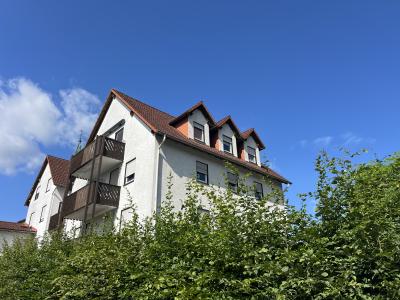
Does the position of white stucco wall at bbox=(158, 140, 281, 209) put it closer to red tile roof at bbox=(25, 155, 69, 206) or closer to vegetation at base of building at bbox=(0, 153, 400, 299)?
vegetation at base of building at bbox=(0, 153, 400, 299)

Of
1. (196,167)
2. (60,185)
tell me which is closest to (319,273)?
(196,167)

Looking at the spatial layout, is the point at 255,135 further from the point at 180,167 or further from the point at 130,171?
the point at 130,171

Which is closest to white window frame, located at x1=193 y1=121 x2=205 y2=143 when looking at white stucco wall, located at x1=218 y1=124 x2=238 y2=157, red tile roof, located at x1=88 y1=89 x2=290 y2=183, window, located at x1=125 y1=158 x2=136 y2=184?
red tile roof, located at x1=88 y1=89 x2=290 y2=183

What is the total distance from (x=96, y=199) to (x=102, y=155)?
2812 millimetres

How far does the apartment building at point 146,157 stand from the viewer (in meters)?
19.4

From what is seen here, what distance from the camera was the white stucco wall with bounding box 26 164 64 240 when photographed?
31109 millimetres

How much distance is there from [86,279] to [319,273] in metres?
6.24

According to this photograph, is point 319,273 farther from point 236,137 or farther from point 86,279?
point 236,137

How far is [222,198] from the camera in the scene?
8.42 metres

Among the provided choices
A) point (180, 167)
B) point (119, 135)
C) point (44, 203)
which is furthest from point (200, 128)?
point (44, 203)

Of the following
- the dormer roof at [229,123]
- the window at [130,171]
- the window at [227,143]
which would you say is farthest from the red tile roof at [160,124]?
the window at [130,171]

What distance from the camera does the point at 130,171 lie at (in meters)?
21.0

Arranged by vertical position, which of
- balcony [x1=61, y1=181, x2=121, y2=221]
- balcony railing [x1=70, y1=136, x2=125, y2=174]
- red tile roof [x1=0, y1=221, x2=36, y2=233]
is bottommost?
balcony [x1=61, y1=181, x2=121, y2=221]

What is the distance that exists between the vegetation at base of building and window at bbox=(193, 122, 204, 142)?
13385 mm
